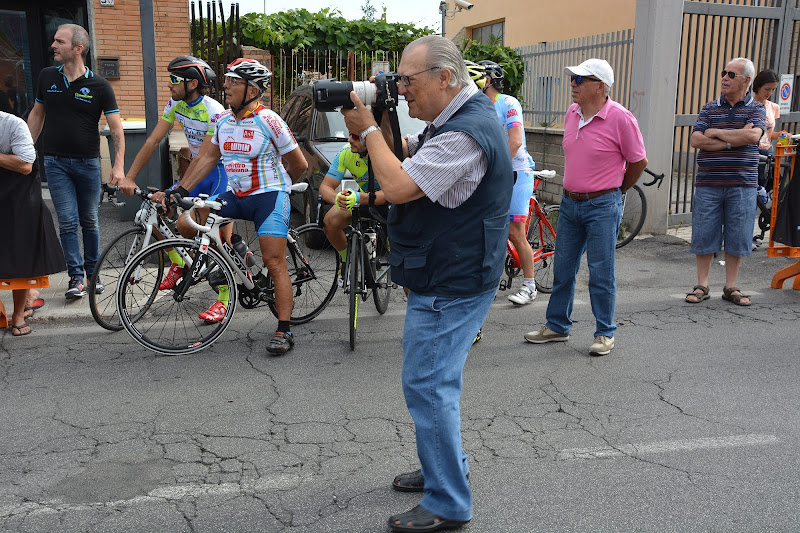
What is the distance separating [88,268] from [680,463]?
5.05 m

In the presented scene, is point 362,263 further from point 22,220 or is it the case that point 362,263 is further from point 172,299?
point 22,220

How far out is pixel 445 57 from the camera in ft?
9.29

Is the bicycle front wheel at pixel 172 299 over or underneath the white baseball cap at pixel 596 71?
underneath

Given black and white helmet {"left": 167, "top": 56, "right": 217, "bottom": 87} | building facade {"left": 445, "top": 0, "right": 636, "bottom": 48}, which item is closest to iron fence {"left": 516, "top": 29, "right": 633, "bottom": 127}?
building facade {"left": 445, "top": 0, "right": 636, "bottom": 48}

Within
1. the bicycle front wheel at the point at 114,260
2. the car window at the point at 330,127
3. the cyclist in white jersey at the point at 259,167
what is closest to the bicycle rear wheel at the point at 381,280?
the cyclist in white jersey at the point at 259,167

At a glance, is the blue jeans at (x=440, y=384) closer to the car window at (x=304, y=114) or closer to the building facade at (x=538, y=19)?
the car window at (x=304, y=114)

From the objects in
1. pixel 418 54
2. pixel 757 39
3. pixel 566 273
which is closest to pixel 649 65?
pixel 757 39

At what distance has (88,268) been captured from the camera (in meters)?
6.57

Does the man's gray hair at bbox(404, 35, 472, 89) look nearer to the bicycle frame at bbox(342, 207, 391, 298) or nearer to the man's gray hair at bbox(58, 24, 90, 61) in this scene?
the bicycle frame at bbox(342, 207, 391, 298)

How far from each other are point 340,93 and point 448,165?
1.70 ft

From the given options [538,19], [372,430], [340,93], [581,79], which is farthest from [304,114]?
[538,19]

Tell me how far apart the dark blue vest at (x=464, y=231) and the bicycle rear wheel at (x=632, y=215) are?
6237mm

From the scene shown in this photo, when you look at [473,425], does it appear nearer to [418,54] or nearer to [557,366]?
[557,366]

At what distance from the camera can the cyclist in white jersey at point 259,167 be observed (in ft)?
16.9
